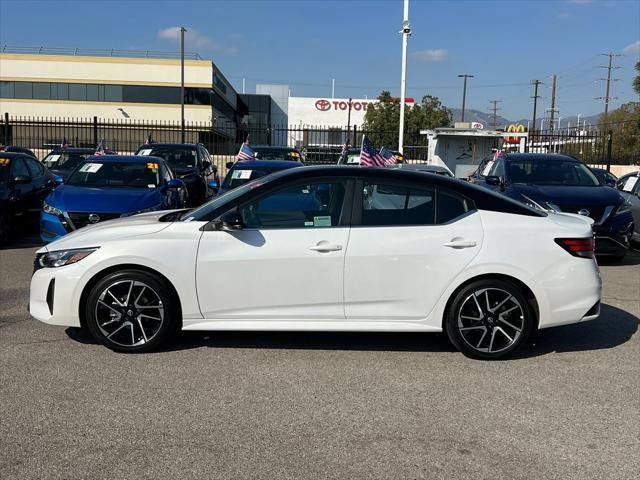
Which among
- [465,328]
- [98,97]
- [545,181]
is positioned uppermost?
[98,97]

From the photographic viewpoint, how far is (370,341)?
5625 millimetres

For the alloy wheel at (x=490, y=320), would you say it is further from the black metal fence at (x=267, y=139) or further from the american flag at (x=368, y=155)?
the black metal fence at (x=267, y=139)

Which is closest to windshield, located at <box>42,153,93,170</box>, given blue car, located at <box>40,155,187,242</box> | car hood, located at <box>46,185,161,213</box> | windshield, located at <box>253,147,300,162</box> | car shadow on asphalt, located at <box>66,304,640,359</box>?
windshield, located at <box>253,147,300,162</box>

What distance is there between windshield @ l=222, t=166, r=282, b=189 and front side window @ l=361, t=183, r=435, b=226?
6.00m

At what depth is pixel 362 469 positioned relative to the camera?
338 centimetres

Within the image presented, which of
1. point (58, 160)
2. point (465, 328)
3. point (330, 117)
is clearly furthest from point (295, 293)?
point (330, 117)

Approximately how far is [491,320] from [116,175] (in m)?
7.21

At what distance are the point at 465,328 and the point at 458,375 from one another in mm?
438

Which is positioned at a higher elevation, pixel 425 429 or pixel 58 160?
pixel 58 160

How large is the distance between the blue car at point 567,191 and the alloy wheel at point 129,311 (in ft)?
18.7

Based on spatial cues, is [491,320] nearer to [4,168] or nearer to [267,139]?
[4,168]

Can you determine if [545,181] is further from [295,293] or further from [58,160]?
[58,160]

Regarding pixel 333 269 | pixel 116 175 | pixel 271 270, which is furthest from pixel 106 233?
pixel 116 175

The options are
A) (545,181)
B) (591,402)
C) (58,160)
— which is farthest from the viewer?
(58,160)
